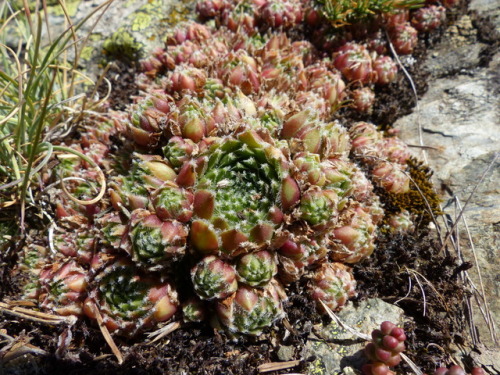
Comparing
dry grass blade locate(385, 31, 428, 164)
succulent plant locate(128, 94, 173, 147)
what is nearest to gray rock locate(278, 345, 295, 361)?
succulent plant locate(128, 94, 173, 147)

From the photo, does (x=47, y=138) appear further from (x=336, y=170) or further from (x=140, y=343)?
(x=336, y=170)

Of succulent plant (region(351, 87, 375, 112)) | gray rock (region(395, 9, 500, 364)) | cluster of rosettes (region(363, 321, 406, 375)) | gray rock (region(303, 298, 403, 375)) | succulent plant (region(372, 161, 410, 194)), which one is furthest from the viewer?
succulent plant (region(351, 87, 375, 112))

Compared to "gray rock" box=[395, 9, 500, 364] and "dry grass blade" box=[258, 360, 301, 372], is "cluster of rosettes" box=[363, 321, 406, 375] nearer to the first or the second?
"dry grass blade" box=[258, 360, 301, 372]

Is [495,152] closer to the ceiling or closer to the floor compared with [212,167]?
closer to the floor

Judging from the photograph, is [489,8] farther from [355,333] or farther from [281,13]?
[355,333]

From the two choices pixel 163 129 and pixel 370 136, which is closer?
pixel 163 129

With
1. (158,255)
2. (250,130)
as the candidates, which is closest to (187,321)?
(158,255)
